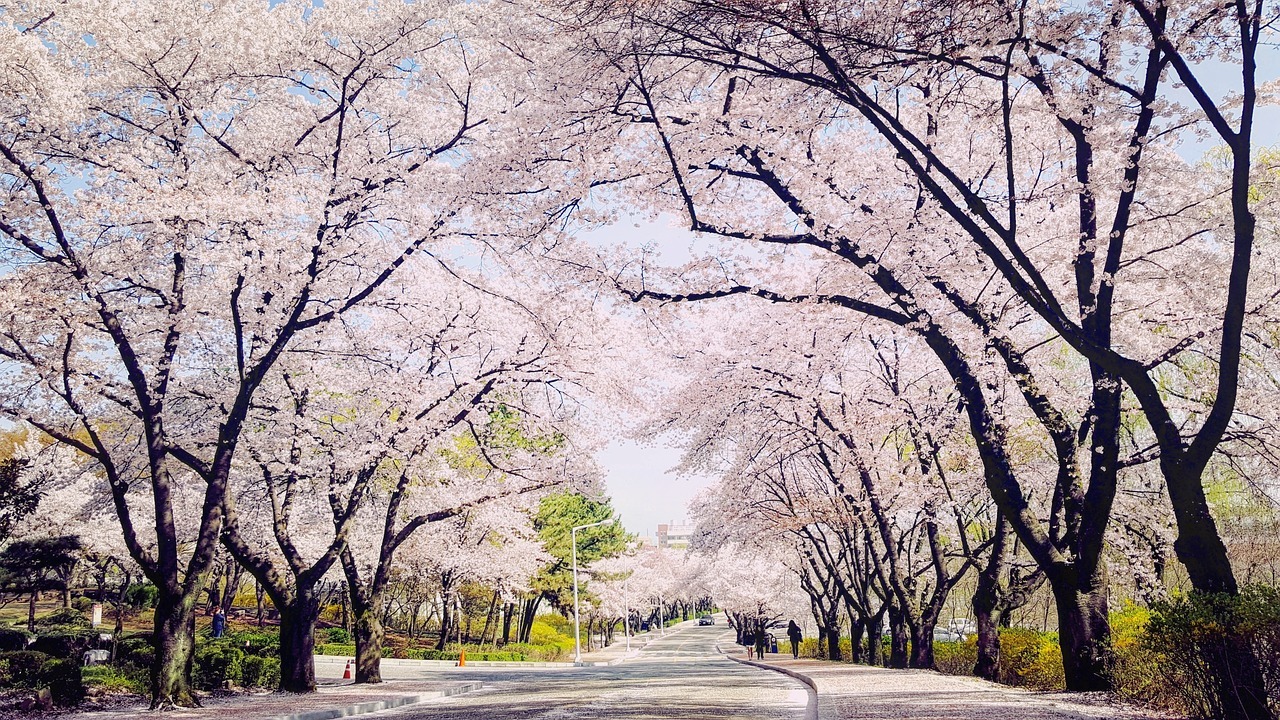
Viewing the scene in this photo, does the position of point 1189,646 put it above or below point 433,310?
below

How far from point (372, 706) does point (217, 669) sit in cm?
509

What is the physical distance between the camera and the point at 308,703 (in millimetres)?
13516

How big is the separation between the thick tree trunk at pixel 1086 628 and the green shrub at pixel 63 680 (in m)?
14.4

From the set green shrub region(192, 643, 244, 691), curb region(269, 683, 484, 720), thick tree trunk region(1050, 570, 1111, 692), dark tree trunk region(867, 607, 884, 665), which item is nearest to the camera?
thick tree trunk region(1050, 570, 1111, 692)

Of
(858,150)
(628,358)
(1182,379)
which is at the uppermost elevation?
(858,150)

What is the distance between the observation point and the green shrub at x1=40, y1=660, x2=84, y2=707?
12.2m

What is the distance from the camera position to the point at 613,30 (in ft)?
27.8

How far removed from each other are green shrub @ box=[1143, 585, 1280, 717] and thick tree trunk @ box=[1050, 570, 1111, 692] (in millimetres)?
2303

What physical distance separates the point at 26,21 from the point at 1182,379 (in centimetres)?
2424

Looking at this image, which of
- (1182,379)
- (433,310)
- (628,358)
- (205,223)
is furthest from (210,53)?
(1182,379)

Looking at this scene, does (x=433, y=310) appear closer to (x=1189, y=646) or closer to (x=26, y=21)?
(x=26, y=21)

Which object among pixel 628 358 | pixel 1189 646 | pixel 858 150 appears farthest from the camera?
pixel 628 358

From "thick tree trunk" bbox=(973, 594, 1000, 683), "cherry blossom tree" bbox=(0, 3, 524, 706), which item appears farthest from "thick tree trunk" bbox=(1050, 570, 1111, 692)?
"cherry blossom tree" bbox=(0, 3, 524, 706)

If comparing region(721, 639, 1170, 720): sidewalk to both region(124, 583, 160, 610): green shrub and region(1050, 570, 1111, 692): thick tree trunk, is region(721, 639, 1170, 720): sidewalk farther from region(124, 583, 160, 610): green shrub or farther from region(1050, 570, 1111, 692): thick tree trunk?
region(124, 583, 160, 610): green shrub
